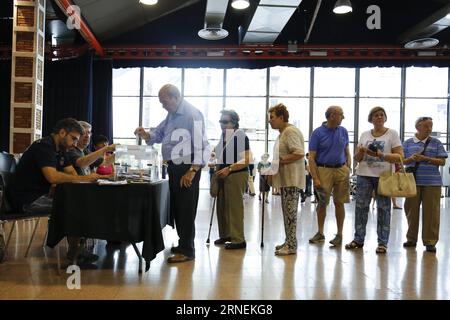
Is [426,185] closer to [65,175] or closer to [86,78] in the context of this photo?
[65,175]

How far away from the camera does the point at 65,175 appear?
2.73m

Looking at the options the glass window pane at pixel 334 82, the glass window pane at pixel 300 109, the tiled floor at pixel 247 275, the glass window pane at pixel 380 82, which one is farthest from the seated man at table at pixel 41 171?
the glass window pane at pixel 380 82

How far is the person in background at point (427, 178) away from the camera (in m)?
3.62

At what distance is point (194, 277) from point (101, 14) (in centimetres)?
695

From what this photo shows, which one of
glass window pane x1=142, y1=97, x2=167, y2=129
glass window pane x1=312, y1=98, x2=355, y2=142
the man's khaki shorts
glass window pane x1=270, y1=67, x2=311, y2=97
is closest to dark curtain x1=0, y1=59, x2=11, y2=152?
glass window pane x1=142, y1=97, x2=167, y2=129

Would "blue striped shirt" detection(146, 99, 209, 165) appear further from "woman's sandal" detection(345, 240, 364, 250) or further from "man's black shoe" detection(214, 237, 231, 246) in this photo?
"woman's sandal" detection(345, 240, 364, 250)

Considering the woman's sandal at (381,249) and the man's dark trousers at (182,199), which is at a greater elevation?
the man's dark trousers at (182,199)

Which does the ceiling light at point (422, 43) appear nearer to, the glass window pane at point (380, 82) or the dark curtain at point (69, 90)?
the glass window pane at point (380, 82)

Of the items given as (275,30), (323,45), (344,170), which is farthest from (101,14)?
(344,170)

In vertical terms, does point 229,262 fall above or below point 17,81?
below

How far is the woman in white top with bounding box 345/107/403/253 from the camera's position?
3.45m

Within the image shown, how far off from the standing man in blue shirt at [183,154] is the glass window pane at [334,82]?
8.76 m

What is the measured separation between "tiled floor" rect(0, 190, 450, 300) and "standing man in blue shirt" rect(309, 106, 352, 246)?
0.47 metres

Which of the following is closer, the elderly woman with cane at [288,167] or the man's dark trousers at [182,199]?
the man's dark trousers at [182,199]
